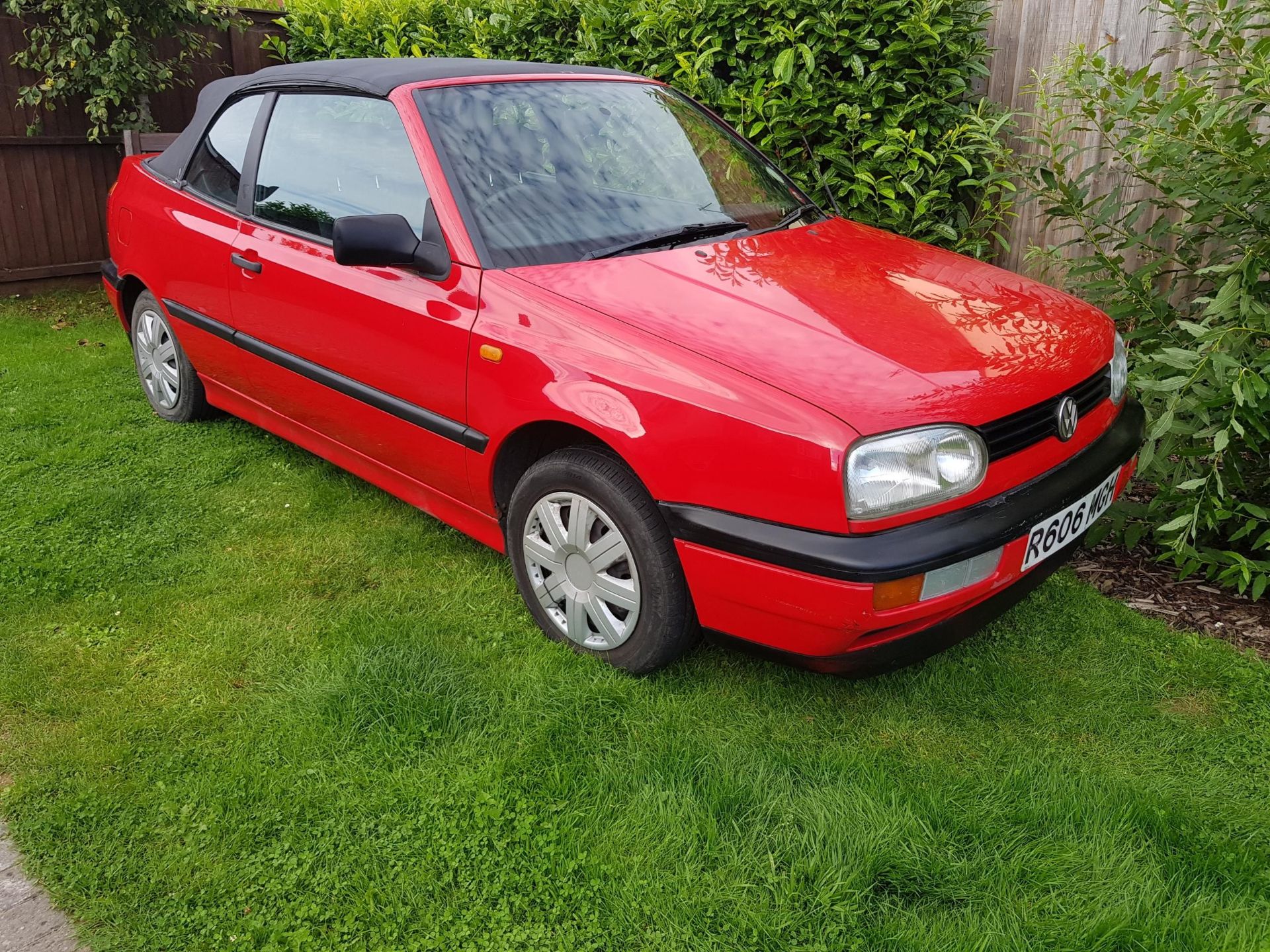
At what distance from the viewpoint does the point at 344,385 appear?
3502 millimetres

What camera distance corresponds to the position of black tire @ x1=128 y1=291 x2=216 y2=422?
183 inches

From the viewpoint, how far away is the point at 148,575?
3.50 m

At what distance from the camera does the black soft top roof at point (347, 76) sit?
3.42 metres

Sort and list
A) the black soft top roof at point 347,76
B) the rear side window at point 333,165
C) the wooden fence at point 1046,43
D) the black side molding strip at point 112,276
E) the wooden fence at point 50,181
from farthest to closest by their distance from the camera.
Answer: the wooden fence at point 50,181
the black side molding strip at point 112,276
the wooden fence at point 1046,43
the black soft top roof at point 347,76
the rear side window at point 333,165

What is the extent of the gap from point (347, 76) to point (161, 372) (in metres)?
2.05

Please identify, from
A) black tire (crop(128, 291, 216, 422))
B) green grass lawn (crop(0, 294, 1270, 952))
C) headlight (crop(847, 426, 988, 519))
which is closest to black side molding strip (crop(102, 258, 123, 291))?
black tire (crop(128, 291, 216, 422))

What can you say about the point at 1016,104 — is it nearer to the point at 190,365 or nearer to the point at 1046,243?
the point at 1046,243

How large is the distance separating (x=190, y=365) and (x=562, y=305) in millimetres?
2662

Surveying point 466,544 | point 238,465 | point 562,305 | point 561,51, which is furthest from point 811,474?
point 561,51

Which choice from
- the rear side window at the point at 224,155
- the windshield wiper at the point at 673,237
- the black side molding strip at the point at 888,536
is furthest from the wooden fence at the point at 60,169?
the black side molding strip at the point at 888,536

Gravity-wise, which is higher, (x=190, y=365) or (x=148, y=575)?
(x=190, y=365)

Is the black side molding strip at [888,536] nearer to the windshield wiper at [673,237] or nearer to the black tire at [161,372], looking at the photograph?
the windshield wiper at [673,237]

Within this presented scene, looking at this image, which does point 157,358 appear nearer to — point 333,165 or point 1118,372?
point 333,165

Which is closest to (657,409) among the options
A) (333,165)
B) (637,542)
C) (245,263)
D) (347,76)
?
(637,542)
